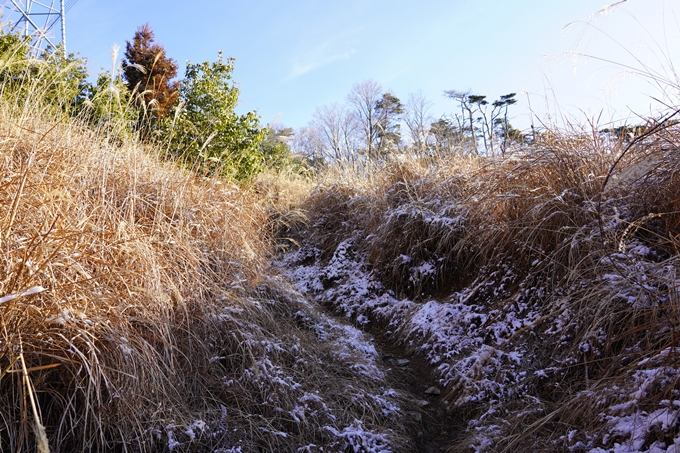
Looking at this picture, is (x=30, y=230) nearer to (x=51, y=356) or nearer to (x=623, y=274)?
(x=51, y=356)

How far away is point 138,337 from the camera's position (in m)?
2.29

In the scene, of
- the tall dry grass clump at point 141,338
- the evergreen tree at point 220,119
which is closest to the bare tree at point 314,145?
the evergreen tree at point 220,119

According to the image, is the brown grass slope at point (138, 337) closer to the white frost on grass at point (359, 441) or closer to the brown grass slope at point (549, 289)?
the white frost on grass at point (359, 441)

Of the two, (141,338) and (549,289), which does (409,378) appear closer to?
(549,289)

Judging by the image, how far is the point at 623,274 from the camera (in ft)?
7.90

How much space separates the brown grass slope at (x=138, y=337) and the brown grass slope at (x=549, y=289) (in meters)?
0.73

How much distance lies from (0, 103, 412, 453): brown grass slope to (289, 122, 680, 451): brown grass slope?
0.73 metres

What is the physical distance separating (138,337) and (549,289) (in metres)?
2.71

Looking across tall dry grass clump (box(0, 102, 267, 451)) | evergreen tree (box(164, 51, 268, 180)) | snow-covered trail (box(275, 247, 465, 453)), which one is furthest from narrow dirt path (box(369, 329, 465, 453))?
evergreen tree (box(164, 51, 268, 180))

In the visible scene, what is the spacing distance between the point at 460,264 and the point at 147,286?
9.81ft

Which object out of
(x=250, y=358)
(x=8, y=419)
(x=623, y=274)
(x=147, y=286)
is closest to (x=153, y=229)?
(x=147, y=286)

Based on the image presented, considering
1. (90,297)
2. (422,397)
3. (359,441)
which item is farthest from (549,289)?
(90,297)

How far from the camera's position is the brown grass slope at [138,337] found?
1.91 meters

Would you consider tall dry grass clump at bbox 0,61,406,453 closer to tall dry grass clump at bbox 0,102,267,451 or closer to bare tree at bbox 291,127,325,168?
tall dry grass clump at bbox 0,102,267,451
